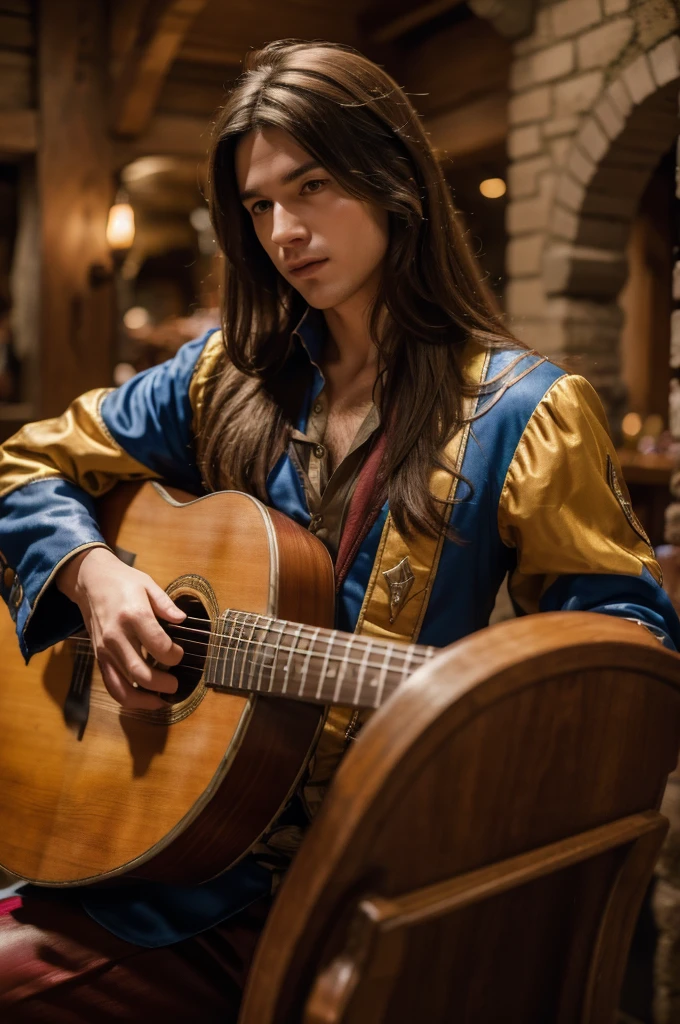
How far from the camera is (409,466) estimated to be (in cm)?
140

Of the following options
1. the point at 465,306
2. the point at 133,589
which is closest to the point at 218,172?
the point at 465,306

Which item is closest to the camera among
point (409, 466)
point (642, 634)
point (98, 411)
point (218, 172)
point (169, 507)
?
point (642, 634)

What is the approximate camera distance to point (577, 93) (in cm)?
401

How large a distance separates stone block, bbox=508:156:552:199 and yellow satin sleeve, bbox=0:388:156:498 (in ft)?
10.2

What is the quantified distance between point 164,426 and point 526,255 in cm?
311

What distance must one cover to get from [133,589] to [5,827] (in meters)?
0.47

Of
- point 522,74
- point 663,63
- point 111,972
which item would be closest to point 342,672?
point 111,972

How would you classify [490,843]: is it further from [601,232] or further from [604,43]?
[601,232]

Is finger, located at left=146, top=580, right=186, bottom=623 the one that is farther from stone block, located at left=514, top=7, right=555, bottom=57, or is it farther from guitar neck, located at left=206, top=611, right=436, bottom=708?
stone block, located at left=514, top=7, right=555, bottom=57

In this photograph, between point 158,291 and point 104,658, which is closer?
point 104,658

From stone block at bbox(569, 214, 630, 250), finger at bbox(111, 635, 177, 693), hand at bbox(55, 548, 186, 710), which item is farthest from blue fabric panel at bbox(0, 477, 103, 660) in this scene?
stone block at bbox(569, 214, 630, 250)

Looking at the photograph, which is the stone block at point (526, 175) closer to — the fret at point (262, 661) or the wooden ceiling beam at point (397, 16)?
the wooden ceiling beam at point (397, 16)

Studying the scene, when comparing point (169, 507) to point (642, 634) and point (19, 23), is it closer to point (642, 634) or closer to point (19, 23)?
point (642, 634)

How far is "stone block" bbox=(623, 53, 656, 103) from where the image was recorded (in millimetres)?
3436
